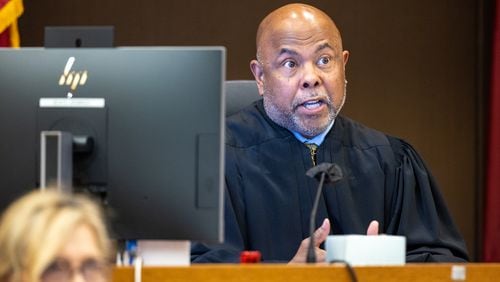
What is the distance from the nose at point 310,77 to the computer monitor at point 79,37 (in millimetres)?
1125

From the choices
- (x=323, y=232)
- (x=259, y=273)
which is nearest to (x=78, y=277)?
(x=259, y=273)

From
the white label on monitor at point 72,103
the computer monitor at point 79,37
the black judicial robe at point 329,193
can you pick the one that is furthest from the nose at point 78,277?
the black judicial robe at point 329,193

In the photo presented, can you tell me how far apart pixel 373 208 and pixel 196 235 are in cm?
120

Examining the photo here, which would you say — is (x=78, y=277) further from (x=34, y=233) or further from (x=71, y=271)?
(x=34, y=233)

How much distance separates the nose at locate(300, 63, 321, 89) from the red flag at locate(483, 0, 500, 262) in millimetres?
2034

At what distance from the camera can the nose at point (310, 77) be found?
3678 mm

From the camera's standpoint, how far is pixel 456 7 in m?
5.86

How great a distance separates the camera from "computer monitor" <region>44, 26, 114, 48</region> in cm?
267

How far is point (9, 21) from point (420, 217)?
205cm

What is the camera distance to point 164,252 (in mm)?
2611

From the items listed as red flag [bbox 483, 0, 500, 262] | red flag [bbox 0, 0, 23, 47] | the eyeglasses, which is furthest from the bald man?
red flag [bbox 483, 0, 500, 262]

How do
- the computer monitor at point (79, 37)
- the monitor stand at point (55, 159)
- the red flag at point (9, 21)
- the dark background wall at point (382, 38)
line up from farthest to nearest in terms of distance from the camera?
the dark background wall at point (382, 38), the red flag at point (9, 21), the computer monitor at point (79, 37), the monitor stand at point (55, 159)

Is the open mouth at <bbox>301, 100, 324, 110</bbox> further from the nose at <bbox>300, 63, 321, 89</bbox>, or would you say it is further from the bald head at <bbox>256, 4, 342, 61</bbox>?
the bald head at <bbox>256, 4, 342, 61</bbox>

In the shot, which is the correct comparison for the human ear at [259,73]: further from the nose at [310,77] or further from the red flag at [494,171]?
the red flag at [494,171]
